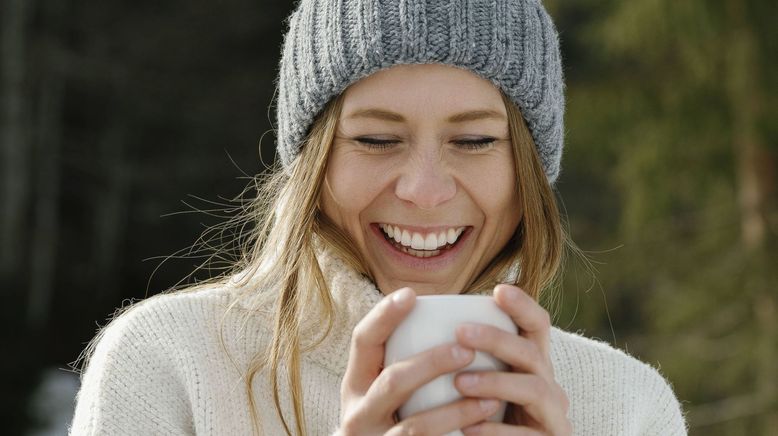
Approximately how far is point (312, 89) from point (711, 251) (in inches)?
243

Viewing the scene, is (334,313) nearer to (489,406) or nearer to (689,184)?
(489,406)

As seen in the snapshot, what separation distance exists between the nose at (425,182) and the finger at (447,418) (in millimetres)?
611

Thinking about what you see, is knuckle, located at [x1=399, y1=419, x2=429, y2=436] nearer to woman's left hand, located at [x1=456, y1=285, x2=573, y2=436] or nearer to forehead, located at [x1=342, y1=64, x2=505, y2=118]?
woman's left hand, located at [x1=456, y1=285, x2=573, y2=436]

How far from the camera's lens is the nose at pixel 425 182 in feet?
6.97

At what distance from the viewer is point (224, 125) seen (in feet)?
57.3

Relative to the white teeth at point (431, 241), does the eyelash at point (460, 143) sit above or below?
above

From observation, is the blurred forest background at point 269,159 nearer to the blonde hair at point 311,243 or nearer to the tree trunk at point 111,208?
the tree trunk at point 111,208

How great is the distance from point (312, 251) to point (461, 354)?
0.80 m

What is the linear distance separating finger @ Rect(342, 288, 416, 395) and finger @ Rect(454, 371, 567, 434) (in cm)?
13

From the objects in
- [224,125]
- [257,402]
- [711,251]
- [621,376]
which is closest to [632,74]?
[711,251]

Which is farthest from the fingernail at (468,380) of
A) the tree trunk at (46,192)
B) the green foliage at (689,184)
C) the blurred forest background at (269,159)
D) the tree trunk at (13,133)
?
the tree trunk at (46,192)

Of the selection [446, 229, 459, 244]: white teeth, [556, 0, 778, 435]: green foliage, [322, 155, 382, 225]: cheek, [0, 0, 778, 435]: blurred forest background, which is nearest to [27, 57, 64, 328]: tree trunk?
[0, 0, 778, 435]: blurred forest background

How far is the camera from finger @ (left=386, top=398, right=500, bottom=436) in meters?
1.57

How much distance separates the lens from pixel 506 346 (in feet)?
5.24
